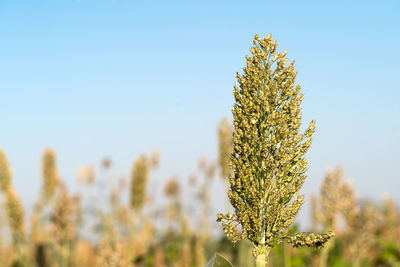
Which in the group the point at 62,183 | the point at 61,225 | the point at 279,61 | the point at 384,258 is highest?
the point at 279,61

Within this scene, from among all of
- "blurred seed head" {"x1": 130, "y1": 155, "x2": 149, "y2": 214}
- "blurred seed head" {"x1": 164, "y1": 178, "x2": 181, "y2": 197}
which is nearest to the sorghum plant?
"blurred seed head" {"x1": 130, "y1": 155, "x2": 149, "y2": 214}

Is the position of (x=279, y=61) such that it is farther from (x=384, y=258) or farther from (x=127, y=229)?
(x=384, y=258)

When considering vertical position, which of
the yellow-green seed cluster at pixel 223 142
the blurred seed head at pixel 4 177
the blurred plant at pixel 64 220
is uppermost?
the yellow-green seed cluster at pixel 223 142

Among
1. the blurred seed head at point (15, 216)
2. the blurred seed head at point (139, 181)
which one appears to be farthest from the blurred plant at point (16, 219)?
the blurred seed head at point (139, 181)

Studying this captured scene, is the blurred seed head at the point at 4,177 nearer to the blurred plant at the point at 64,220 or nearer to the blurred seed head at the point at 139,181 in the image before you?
the blurred plant at the point at 64,220

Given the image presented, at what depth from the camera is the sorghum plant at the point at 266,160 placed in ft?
15.0

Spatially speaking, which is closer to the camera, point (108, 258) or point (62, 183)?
point (108, 258)

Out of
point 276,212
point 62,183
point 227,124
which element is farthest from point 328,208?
point 62,183

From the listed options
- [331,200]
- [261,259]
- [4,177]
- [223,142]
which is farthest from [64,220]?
[261,259]

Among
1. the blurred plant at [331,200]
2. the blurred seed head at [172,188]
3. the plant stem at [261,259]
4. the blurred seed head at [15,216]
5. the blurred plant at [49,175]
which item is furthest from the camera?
the blurred seed head at [172,188]

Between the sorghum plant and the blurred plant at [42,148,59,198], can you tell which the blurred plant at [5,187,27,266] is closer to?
the blurred plant at [42,148,59,198]

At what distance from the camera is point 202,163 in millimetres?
16062

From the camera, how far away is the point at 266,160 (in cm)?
465

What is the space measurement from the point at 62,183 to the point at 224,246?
4898mm
